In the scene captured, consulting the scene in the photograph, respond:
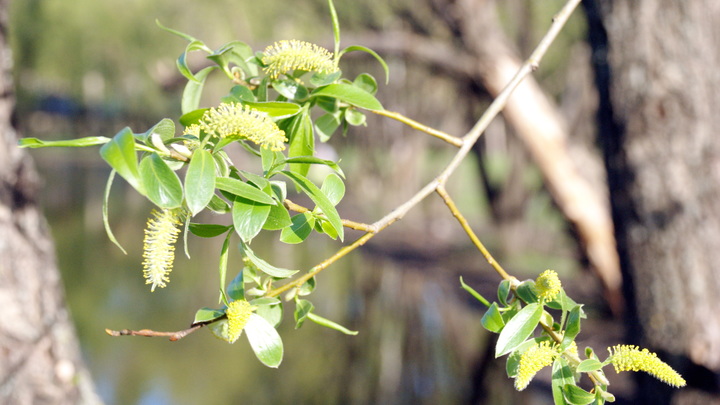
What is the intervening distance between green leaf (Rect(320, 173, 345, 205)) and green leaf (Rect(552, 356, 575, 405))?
0.85ft

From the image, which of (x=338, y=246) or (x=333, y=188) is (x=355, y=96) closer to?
(x=333, y=188)

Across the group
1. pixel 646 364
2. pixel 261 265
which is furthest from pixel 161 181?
pixel 646 364

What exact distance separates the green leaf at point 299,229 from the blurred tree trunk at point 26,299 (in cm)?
137

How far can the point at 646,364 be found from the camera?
0.59m

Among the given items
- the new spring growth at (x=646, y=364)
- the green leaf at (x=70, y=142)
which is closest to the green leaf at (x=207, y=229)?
the green leaf at (x=70, y=142)

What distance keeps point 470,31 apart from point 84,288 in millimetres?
4560

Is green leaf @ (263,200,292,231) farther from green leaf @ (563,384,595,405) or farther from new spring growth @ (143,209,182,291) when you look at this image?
green leaf @ (563,384,595,405)

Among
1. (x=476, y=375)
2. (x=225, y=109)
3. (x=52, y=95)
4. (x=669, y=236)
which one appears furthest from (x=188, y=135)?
(x=52, y=95)

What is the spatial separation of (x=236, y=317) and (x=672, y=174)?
1.30 metres

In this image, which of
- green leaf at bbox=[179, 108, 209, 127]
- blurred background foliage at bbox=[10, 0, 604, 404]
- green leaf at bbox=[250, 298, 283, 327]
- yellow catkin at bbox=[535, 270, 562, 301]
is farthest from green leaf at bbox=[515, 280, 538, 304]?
blurred background foliage at bbox=[10, 0, 604, 404]

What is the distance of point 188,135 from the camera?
0.57 m

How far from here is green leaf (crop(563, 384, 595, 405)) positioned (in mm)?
576

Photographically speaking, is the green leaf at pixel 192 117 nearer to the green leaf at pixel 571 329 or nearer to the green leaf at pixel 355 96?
the green leaf at pixel 355 96

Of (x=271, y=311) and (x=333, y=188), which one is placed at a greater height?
(x=333, y=188)
